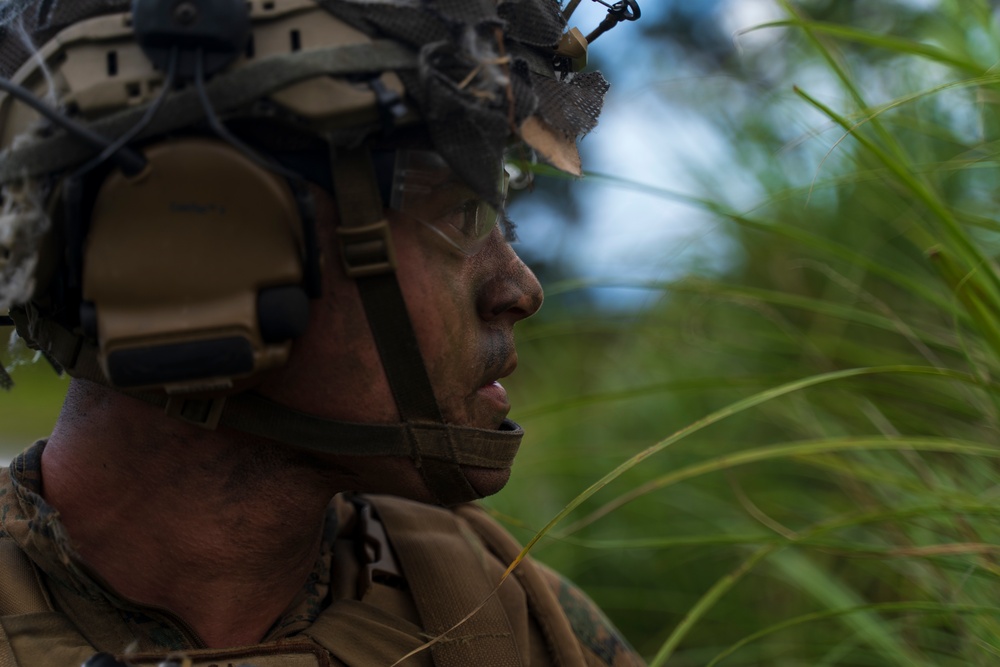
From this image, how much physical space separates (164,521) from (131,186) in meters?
0.44

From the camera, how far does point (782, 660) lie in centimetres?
Answer: 208

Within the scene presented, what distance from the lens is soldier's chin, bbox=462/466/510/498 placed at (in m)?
1.29

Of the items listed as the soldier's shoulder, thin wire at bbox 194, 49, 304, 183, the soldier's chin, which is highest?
thin wire at bbox 194, 49, 304, 183

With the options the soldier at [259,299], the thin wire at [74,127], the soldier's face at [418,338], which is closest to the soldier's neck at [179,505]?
the soldier at [259,299]

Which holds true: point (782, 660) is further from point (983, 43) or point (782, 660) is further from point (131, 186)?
point (131, 186)

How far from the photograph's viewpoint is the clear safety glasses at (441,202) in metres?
1.19

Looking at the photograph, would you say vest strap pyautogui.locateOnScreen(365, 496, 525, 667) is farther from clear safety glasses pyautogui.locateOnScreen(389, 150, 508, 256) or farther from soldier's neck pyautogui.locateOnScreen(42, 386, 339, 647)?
clear safety glasses pyautogui.locateOnScreen(389, 150, 508, 256)

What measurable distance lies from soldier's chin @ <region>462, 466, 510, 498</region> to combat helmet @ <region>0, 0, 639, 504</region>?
0.94ft

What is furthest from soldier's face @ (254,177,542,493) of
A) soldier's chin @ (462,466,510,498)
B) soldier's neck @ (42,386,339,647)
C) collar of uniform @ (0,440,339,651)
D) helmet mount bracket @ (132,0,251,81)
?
collar of uniform @ (0,440,339,651)

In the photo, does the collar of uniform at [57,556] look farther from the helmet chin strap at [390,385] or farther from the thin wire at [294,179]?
the thin wire at [294,179]

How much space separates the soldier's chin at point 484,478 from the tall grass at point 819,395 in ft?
0.43

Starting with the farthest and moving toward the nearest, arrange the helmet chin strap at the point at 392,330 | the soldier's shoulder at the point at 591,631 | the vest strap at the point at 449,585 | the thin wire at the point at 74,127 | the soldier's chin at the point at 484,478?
the soldier's shoulder at the point at 591,631 → the vest strap at the point at 449,585 → the soldier's chin at the point at 484,478 → the helmet chin strap at the point at 392,330 → the thin wire at the point at 74,127

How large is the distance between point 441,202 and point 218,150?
0.29 m

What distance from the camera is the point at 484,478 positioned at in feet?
4.26
